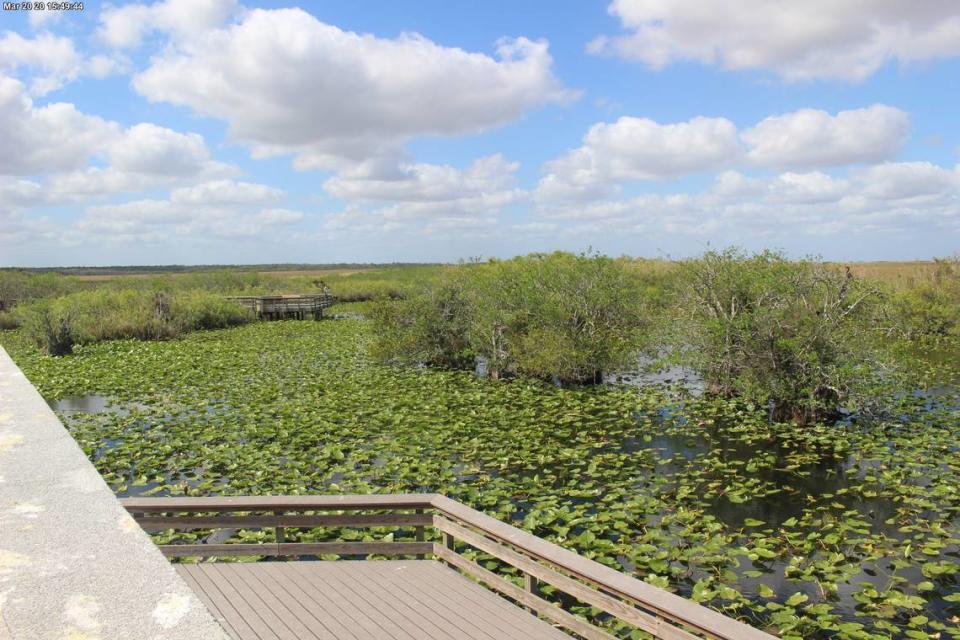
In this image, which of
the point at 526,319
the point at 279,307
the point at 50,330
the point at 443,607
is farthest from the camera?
the point at 279,307

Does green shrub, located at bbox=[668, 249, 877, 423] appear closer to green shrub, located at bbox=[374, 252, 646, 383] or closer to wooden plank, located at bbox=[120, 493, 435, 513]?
green shrub, located at bbox=[374, 252, 646, 383]

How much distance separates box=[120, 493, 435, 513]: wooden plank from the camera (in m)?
5.24

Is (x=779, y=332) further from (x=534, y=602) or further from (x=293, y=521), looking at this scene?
(x=293, y=521)

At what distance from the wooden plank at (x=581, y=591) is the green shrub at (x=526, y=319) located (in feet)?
34.3

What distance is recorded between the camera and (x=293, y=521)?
5434 mm

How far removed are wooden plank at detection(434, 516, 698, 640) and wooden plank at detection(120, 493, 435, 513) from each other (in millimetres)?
438

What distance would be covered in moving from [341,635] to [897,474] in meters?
8.16

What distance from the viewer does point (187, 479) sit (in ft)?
29.5

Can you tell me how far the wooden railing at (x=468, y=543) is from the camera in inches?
152

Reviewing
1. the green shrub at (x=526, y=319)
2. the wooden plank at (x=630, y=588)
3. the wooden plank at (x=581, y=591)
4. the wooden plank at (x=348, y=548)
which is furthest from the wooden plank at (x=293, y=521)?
the green shrub at (x=526, y=319)

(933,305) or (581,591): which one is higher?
(933,305)

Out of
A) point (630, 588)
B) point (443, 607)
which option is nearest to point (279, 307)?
point (443, 607)

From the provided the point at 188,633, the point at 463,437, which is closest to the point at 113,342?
the point at 463,437

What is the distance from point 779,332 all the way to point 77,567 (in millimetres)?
12694
